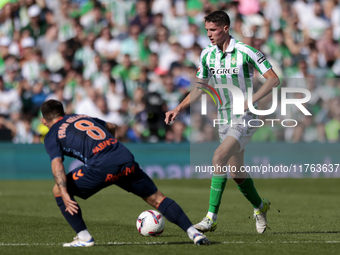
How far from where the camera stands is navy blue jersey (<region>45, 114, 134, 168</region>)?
4.93 m

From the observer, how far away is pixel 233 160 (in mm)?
6168

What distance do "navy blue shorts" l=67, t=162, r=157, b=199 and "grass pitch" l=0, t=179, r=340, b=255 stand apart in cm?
54

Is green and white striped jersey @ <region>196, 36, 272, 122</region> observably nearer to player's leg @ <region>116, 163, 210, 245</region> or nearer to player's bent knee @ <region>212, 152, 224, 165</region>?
player's bent knee @ <region>212, 152, 224, 165</region>

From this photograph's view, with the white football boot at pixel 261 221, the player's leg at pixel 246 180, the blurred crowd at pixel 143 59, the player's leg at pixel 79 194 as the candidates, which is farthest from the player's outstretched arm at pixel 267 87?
the blurred crowd at pixel 143 59

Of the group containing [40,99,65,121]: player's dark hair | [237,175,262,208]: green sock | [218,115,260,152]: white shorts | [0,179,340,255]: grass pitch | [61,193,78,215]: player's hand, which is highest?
[40,99,65,121]: player's dark hair

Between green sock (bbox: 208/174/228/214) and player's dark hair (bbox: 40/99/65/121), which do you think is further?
green sock (bbox: 208/174/228/214)

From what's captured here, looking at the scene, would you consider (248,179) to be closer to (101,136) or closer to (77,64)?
(101,136)

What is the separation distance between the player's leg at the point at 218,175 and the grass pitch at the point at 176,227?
0.50 feet

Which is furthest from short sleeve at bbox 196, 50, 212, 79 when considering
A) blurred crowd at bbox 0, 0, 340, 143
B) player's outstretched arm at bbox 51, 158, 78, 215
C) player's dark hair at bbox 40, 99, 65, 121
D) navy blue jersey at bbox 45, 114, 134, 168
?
blurred crowd at bbox 0, 0, 340, 143

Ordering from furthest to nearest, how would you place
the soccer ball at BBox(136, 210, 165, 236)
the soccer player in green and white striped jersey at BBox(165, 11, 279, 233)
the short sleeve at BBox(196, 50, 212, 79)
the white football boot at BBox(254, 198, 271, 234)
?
the short sleeve at BBox(196, 50, 212, 79) → the white football boot at BBox(254, 198, 271, 234) → the soccer player in green and white striped jersey at BBox(165, 11, 279, 233) → the soccer ball at BBox(136, 210, 165, 236)

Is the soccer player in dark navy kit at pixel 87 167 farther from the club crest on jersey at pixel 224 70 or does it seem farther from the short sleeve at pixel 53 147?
the club crest on jersey at pixel 224 70

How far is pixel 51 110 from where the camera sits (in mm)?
5094

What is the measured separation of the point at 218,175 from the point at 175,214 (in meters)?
1.25

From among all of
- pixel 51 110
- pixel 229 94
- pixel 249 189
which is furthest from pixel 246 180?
pixel 51 110
